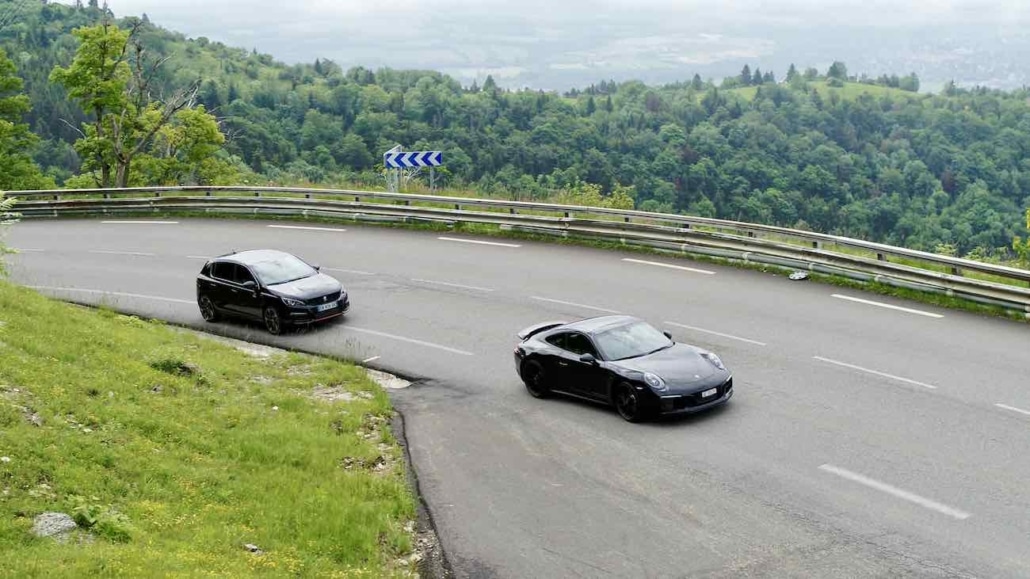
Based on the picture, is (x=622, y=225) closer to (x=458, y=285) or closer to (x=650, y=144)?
(x=458, y=285)

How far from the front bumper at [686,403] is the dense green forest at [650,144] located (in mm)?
50873

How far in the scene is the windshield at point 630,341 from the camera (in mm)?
14930

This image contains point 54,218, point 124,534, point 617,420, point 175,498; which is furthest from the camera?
point 54,218

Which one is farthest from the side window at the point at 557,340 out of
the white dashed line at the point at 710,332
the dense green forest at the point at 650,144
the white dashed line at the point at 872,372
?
the dense green forest at the point at 650,144

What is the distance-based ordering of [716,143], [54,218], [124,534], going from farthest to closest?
[716,143] < [54,218] < [124,534]

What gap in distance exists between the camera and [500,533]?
11.0 metres

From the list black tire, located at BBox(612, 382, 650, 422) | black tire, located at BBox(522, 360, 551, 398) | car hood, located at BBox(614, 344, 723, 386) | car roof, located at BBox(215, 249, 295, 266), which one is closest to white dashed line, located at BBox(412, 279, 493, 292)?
car roof, located at BBox(215, 249, 295, 266)

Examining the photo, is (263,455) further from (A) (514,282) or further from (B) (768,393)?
(A) (514,282)

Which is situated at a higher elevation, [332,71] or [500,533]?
[332,71]

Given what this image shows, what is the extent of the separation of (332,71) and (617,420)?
173094 mm

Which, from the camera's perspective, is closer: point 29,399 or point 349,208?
point 29,399

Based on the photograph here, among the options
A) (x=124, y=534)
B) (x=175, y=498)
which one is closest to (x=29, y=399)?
(x=175, y=498)

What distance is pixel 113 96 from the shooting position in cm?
4766

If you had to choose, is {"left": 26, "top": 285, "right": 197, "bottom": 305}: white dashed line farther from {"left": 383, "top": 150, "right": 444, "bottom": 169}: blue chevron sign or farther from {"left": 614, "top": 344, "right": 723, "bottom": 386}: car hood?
{"left": 614, "top": 344, "right": 723, "bottom": 386}: car hood
